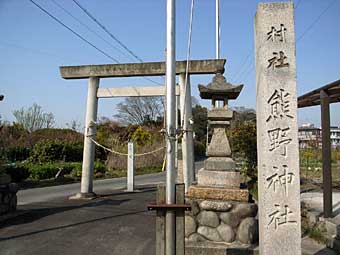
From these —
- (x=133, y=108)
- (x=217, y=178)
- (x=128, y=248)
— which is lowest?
(x=128, y=248)

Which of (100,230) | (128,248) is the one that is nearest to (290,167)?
(128,248)

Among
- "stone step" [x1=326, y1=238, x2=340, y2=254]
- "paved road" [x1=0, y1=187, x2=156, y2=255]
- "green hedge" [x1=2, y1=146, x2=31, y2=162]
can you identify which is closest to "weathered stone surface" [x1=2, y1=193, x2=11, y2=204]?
"paved road" [x1=0, y1=187, x2=156, y2=255]

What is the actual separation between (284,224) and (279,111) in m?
1.26

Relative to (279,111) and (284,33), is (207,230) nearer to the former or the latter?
(279,111)

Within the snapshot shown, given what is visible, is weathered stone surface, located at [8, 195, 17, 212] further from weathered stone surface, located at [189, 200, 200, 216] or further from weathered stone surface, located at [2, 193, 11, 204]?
weathered stone surface, located at [189, 200, 200, 216]

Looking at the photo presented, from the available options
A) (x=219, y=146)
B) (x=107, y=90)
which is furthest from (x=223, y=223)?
(x=107, y=90)

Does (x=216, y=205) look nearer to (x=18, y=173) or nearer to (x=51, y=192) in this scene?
(x=51, y=192)

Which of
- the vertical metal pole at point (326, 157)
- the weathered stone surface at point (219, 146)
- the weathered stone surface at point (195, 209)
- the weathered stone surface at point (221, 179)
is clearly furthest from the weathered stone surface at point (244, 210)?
the vertical metal pole at point (326, 157)

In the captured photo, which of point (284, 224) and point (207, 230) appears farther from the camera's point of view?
point (207, 230)

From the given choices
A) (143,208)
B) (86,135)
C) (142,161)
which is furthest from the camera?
(142,161)

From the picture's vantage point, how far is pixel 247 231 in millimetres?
4684

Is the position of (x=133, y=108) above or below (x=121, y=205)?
above

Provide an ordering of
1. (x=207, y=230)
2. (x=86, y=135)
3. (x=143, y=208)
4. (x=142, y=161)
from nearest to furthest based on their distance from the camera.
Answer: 1. (x=207, y=230)
2. (x=143, y=208)
3. (x=86, y=135)
4. (x=142, y=161)

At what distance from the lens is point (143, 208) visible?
8.44 meters
